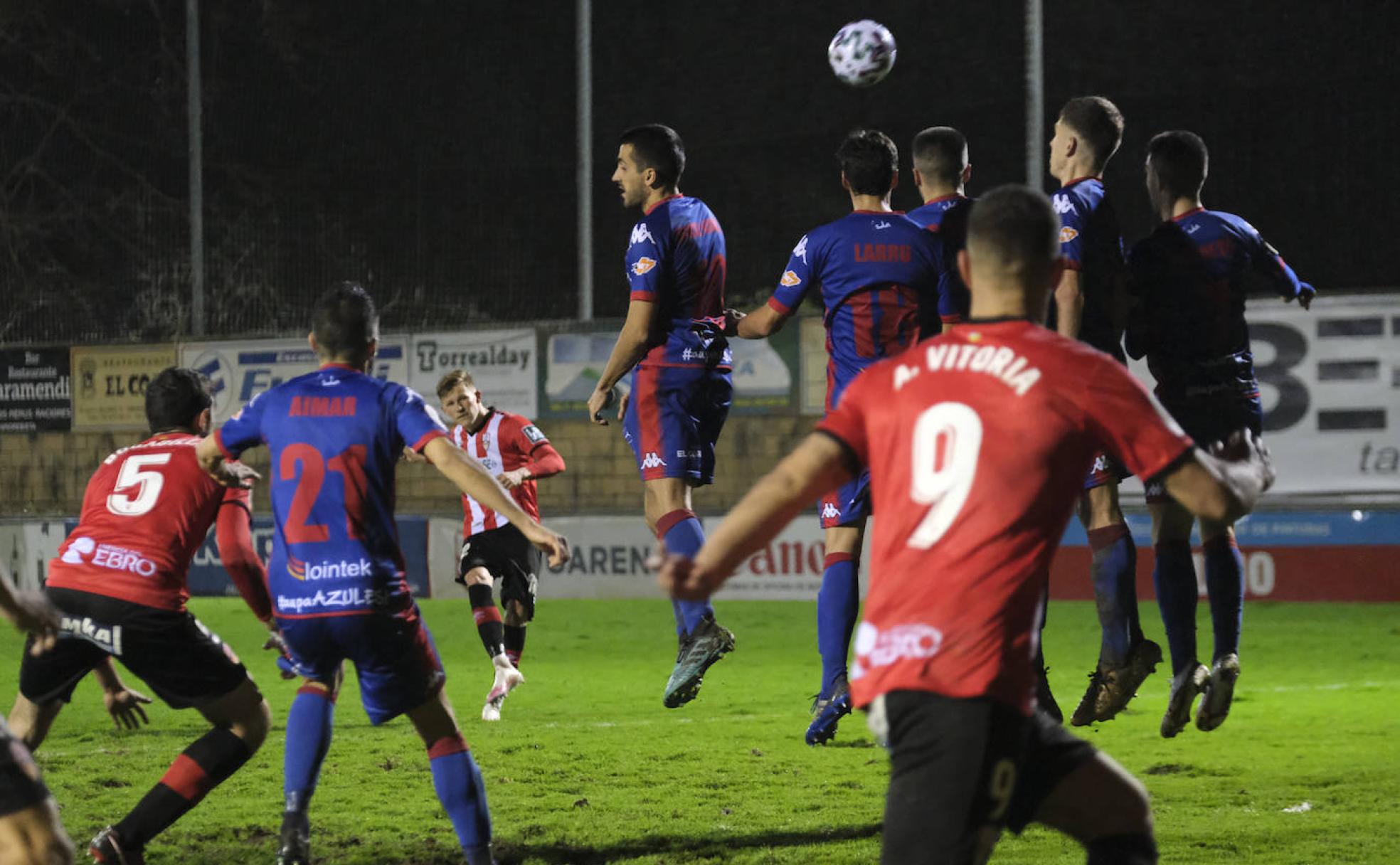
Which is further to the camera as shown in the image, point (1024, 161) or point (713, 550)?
point (1024, 161)

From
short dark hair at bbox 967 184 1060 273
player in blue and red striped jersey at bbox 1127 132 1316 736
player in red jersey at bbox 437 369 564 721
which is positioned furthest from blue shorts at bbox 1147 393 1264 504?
player in red jersey at bbox 437 369 564 721

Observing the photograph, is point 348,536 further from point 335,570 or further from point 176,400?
point 176,400

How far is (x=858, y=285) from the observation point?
677 cm

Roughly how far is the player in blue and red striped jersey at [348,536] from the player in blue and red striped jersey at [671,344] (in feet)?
6.80

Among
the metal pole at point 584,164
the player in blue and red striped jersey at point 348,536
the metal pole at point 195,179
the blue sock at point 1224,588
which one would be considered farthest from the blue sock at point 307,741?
the metal pole at point 195,179

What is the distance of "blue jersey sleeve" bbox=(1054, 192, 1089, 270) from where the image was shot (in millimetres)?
6270

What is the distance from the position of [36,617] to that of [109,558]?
152cm

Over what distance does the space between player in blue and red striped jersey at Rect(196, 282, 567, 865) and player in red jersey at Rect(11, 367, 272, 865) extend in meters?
0.66

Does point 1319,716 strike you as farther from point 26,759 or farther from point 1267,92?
point 1267,92

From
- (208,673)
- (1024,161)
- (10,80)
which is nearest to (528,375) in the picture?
(1024,161)

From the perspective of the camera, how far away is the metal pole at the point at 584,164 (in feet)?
56.7

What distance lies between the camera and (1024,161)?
16203mm

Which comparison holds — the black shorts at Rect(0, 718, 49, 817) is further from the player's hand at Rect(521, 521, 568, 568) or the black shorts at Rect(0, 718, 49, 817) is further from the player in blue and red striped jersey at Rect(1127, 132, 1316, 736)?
the player in blue and red striped jersey at Rect(1127, 132, 1316, 736)

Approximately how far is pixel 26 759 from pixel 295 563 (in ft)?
4.26
